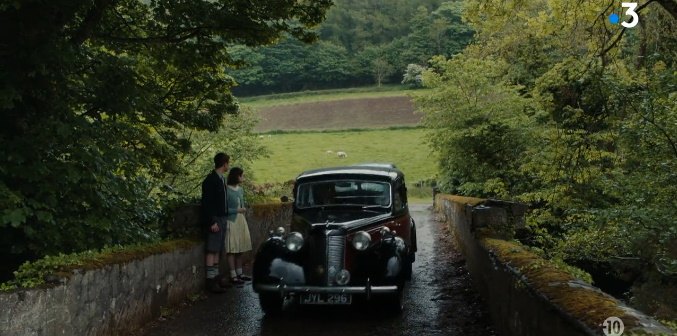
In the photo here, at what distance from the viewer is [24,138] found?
21.2 ft

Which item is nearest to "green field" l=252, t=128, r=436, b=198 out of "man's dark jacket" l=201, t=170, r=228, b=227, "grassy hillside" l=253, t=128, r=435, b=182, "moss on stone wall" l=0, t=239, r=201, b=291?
"grassy hillside" l=253, t=128, r=435, b=182

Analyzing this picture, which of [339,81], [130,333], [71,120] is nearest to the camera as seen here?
[130,333]

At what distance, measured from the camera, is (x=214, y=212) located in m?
8.65

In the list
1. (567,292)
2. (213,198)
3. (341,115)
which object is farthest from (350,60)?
(567,292)

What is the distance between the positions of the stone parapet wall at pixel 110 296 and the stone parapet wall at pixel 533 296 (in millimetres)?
3891

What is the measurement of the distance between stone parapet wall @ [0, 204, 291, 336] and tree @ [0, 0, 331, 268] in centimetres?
65

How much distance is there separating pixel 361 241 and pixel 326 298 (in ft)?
2.78

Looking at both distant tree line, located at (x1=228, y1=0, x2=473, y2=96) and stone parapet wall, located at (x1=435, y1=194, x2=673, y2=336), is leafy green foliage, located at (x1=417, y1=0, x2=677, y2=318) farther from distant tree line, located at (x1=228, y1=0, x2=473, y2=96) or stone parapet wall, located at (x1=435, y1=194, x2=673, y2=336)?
distant tree line, located at (x1=228, y1=0, x2=473, y2=96)

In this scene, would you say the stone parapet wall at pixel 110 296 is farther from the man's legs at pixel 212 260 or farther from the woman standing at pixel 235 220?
the woman standing at pixel 235 220

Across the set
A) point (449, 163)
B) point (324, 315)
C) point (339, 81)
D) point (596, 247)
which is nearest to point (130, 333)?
point (324, 315)

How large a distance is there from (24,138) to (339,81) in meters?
105

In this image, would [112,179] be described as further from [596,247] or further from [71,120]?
[596,247]

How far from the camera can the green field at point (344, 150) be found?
4934cm

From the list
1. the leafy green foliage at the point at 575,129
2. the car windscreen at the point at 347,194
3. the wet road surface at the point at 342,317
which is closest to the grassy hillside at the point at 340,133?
the leafy green foliage at the point at 575,129
